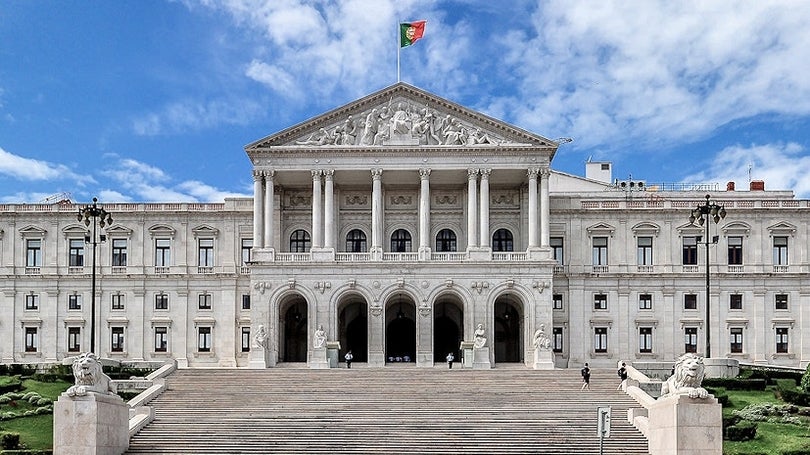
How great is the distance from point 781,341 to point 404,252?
3006 centimetres

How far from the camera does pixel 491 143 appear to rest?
232ft

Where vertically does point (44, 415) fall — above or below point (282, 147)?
below

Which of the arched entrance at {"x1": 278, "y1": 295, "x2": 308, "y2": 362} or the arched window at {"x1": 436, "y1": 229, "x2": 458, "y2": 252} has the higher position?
the arched window at {"x1": 436, "y1": 229, "x2": 458, "y2": 252}

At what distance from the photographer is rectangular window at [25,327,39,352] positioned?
75.2 meters

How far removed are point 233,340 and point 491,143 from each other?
25.5 meters

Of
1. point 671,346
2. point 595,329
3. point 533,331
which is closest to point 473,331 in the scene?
point 533,331

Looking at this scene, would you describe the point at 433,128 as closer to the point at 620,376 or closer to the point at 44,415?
the point at 620,376

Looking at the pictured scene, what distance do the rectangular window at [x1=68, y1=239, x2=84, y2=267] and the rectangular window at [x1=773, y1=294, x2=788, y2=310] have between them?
55.2 m

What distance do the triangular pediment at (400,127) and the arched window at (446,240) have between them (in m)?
8.52

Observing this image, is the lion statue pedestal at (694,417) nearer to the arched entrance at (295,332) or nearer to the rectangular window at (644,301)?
the rectangular window at (644,301)

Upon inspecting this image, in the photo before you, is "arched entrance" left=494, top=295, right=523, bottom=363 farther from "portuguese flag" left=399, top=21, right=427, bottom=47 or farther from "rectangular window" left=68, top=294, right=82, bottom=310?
"rectangular window" left=68, top=294, right=82, bottom=310

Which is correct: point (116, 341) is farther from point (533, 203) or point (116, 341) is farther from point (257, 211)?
point (533, 203)

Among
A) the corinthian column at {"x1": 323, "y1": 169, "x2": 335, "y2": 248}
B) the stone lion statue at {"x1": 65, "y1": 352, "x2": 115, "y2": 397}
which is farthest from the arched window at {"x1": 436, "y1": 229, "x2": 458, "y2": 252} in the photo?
the stone lion statue at {"x1": 65, "y1": 352, "x2": 115, "y2": 397}

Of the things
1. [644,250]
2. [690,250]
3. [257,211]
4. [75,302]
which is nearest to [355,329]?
[257,211]
